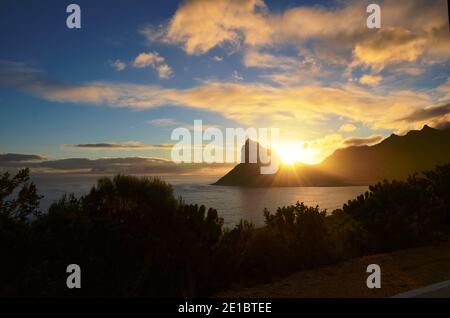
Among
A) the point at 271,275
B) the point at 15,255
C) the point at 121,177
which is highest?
the point at 121,177

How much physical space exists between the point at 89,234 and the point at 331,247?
582 centimetres

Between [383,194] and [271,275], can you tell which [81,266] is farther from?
[383,194]

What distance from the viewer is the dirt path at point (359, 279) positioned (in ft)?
24.0

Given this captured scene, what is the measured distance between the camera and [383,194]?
13.5 meters

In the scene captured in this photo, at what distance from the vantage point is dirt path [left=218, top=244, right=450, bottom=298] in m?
7.30

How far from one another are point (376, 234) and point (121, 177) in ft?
25.4

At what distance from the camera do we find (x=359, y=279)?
8070 millimetres

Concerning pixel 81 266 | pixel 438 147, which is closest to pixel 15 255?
pixel 81 266

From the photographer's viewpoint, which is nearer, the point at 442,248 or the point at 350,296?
the point at 350,296

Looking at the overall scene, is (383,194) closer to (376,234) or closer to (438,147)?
(376,234)
